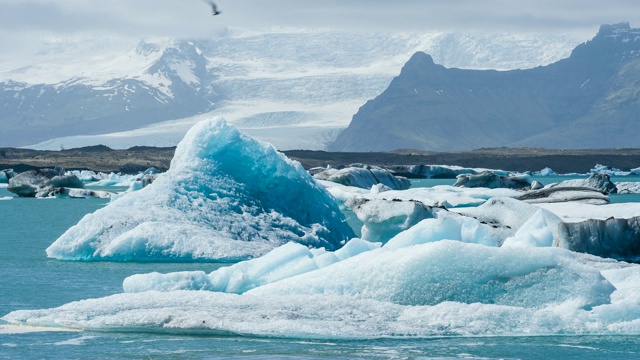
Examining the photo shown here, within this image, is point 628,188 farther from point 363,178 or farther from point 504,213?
point 504,213

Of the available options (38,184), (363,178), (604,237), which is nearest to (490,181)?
(363,178)

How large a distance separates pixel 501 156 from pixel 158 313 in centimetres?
11388

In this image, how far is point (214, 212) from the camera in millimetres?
17094

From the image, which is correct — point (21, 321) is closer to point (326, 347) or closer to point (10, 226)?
point (326, 347)

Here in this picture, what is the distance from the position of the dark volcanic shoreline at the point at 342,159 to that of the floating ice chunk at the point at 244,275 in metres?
74.0

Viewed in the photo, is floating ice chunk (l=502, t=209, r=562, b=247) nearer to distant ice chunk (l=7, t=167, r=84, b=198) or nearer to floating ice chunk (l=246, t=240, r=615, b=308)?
floating ice chunk (l=246, t=240, r=615, b=308)

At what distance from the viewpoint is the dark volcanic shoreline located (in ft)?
304

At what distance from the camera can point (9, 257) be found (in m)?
18.1

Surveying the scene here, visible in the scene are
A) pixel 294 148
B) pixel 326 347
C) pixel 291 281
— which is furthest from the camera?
pixel 294 148

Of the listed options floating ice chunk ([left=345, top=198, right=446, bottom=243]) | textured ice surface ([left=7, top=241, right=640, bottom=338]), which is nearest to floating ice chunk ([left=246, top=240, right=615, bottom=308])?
textured ice surface ([left=7, top=241, right=640, bottom=338])

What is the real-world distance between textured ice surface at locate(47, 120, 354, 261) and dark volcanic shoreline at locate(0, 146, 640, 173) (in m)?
68.7

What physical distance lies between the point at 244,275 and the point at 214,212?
4893 mm

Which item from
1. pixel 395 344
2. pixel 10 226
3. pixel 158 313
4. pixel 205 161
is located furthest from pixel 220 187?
pixel 10 226

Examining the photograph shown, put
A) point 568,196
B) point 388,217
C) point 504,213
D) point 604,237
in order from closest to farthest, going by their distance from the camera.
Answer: point 604,237, point 388,217, point 504,213, point 568,196
